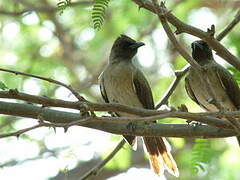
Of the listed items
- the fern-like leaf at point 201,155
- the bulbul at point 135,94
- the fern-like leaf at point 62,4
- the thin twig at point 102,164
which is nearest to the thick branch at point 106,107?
the fern-like leaf at point 62,4

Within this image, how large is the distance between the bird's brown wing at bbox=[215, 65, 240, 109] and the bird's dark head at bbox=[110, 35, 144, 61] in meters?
1.30

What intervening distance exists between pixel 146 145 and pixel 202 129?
1.93m

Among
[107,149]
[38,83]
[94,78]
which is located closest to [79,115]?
[107,149]

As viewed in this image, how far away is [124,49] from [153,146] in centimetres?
132

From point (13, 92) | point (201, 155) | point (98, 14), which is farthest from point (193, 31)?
point (201, 155)

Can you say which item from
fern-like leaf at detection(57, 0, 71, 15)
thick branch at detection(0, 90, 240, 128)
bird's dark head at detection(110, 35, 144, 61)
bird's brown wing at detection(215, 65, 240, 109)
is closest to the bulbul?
bird's dark head at detection(110, 35, 144, 61)

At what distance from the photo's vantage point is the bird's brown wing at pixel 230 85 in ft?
20.2

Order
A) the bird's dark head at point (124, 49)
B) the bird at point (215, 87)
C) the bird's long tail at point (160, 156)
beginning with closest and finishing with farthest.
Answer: the bird at point (215, 87) → the bird's long tail at point (160, 156) → the bird's dark head at point (124, 49)

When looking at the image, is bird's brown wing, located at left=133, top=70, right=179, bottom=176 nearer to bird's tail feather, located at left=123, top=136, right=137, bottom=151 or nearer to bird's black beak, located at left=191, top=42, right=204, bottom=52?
bird's tail feather, located at left=123, top=136, right=137, bottom=151

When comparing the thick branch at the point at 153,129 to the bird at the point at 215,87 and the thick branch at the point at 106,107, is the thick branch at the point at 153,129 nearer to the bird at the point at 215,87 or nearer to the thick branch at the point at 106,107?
the thick branch at the point at 106,107

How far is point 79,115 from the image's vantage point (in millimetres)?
4660

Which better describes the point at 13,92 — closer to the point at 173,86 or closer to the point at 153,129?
the point at 153,129

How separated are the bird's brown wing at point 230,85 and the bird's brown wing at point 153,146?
2.56 feet

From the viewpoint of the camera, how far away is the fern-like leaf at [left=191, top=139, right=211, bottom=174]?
17.9ft
